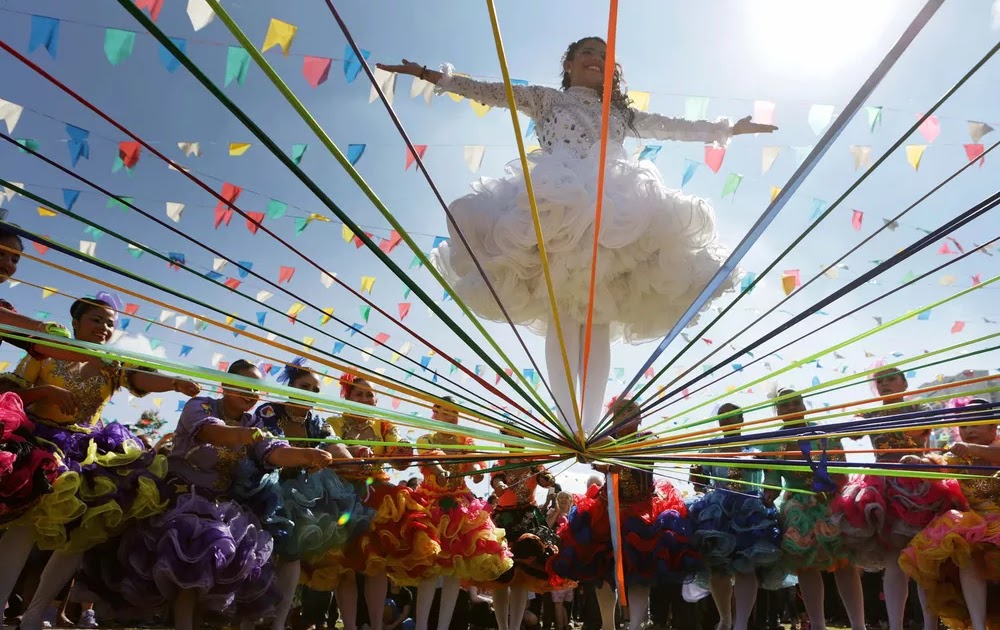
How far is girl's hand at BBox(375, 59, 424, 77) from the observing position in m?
3.54

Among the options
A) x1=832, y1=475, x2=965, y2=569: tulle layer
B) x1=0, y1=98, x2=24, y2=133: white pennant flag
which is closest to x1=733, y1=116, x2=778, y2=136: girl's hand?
x1=832, y1=475, x2=965, y2=569: tulle layer

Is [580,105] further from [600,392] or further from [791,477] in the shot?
[791,477]

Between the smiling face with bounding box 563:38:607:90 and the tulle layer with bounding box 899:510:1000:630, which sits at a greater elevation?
the smiling face with bounding box 563:38:607:90

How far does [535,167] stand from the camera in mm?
3533

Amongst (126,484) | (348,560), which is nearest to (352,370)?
(126,484)

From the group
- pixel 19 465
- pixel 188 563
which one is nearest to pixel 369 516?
pixel 188 563

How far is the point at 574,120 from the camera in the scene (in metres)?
3.81

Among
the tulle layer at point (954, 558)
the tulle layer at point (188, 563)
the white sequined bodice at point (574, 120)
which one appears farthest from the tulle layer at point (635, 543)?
the white sequined bodice at point (574, 120)

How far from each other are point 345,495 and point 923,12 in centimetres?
324

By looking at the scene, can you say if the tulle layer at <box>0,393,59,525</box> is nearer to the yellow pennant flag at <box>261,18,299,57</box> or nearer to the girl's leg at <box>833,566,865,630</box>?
the yellow pennant flag at <box>261,18,299,57</box>

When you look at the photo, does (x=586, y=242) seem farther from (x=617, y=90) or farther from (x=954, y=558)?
(x=954, y=558)

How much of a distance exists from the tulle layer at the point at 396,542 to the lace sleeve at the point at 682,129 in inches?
91.7

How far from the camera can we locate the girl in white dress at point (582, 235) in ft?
11.1

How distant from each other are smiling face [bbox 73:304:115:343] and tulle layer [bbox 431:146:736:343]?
60.1 inches
